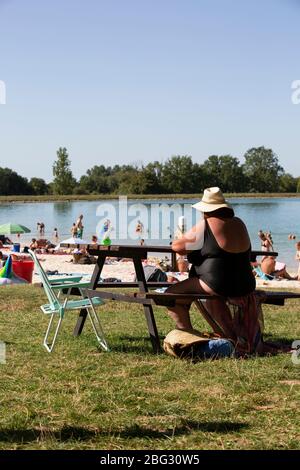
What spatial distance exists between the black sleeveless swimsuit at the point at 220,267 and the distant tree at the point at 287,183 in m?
112

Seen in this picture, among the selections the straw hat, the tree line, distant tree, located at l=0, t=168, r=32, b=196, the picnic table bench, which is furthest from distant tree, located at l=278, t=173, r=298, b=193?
the straw hat

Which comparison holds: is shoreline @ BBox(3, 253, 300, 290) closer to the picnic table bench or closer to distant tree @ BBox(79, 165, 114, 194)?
the picnic table bench

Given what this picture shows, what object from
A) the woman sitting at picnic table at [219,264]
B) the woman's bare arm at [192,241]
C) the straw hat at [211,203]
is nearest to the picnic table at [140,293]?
the woman sitting at picnic table at [219,264]

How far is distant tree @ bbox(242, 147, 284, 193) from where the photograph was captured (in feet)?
387

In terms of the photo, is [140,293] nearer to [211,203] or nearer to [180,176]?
[211,203]

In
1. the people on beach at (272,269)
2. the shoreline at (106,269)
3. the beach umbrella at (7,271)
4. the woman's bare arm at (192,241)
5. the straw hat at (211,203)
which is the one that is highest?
the straw hat at (211,203)

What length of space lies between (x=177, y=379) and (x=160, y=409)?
67cm

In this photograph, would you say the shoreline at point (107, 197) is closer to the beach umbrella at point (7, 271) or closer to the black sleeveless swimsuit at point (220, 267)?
the beach umbrella at point (7, 271)

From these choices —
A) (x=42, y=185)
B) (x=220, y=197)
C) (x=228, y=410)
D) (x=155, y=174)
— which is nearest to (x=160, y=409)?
(x=228, y=410)

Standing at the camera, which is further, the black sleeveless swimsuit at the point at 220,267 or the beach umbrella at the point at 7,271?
the beach umbrella at the point at 7,271

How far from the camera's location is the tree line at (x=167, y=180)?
10250 centimetres

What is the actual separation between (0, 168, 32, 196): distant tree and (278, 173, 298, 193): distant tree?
1698 inches

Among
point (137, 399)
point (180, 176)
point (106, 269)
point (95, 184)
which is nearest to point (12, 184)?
point (95, 184)

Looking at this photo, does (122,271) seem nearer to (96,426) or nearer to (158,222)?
(96,426)
